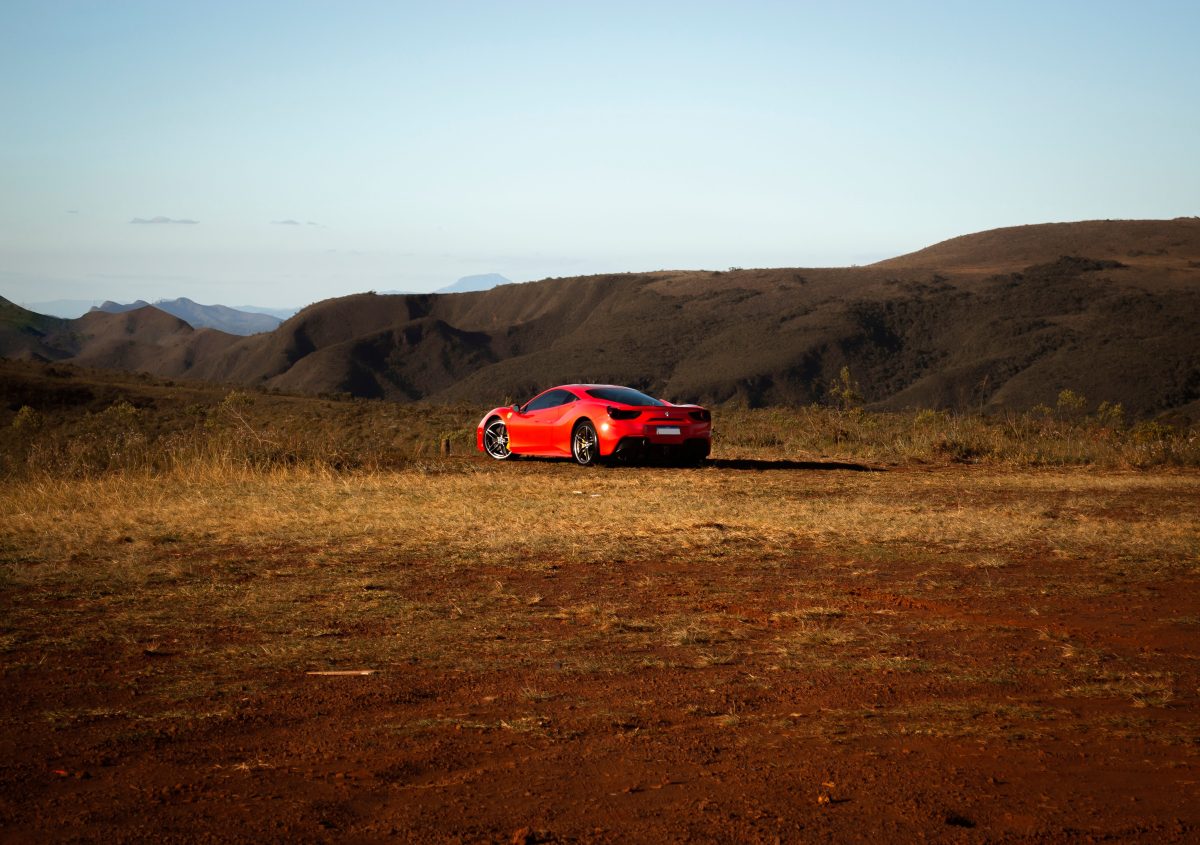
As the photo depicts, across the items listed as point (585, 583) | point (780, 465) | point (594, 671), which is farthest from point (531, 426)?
point (594, 671)

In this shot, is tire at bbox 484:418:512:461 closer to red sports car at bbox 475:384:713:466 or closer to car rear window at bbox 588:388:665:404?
red sports car at bbox 475:384:713:466

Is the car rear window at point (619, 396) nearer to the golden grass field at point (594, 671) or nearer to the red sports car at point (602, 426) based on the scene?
the red sports car at point (602, 426)

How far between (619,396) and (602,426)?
0.83 m

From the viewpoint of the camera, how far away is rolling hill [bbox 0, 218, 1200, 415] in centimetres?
7044

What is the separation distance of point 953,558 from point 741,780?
5.92 m

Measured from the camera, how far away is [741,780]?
15.0 feet

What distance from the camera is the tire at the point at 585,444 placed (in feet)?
61.5

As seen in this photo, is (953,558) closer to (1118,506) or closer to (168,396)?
(1118,506)

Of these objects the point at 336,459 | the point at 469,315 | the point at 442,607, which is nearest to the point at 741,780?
the point at 442,607

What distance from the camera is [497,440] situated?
2064 centimetres

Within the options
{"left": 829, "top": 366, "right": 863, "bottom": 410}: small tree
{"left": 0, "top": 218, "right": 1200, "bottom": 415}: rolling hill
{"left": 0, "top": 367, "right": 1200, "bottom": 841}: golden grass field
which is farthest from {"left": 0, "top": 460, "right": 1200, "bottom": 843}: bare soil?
{"left": 0, "top": 218, "right": 1200, "bottom": 415}: rolling hill

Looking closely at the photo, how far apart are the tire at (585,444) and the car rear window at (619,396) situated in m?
0.54

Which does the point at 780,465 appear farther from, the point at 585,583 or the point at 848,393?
the point at 585,583

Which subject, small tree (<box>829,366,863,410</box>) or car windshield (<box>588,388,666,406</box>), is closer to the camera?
car windshield (<box>588,388,666,406</box>)
